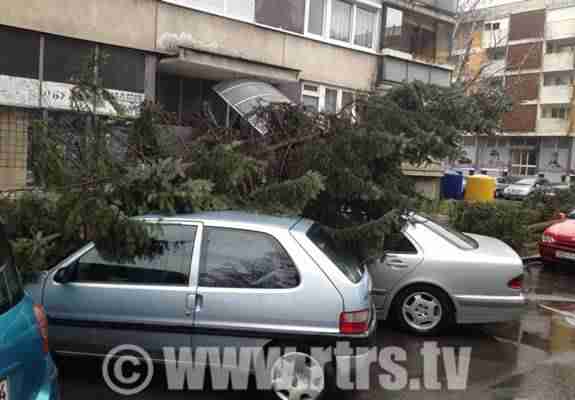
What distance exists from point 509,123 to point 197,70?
43279 mm

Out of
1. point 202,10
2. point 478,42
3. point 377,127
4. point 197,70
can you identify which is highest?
point 478,42

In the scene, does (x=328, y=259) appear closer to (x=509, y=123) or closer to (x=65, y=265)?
(x=65, y=265)

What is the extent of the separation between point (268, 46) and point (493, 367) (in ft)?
35.4

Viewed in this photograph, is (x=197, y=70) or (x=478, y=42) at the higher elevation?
(x=478, y=42)

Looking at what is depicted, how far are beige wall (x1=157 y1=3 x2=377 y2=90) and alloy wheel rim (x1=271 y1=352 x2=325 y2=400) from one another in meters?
9.80

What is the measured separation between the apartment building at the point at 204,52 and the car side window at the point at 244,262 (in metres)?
2.22

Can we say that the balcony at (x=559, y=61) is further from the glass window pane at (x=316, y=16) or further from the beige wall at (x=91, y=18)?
the beige wall at (x=91, y=18)

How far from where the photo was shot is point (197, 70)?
13.9 m

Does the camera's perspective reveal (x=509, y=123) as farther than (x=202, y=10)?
Yes

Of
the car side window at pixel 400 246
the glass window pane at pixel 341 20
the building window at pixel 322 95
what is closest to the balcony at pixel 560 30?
the glass window pane at pixel 341 20

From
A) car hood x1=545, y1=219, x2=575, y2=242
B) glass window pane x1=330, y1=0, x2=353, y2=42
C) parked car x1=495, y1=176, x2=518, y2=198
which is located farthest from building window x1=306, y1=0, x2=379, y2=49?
parked car x1=495, y1=176, x2=518, y2=198

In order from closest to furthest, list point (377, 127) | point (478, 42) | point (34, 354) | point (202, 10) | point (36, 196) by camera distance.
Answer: point (34, 354)
point (36, 196)
point (377, 127)
point (202, 10)
point (478, 42)

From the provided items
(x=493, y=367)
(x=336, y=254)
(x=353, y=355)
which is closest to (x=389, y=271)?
(x=493, y=367)

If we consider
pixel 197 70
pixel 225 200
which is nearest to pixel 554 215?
pixel 197 70
